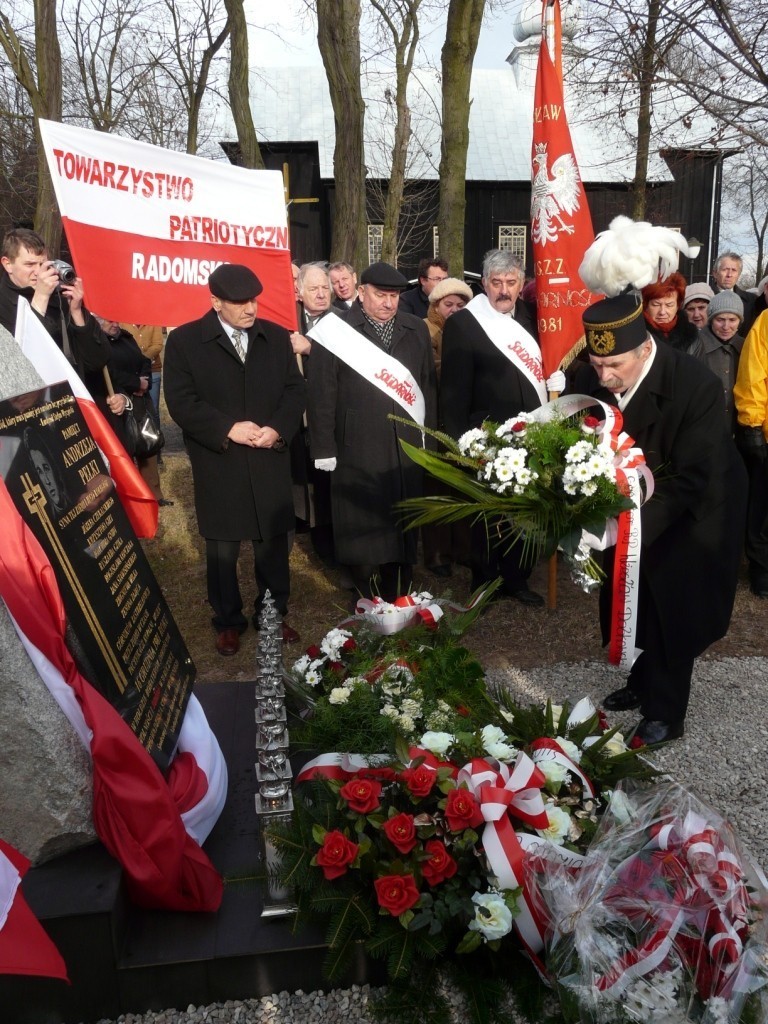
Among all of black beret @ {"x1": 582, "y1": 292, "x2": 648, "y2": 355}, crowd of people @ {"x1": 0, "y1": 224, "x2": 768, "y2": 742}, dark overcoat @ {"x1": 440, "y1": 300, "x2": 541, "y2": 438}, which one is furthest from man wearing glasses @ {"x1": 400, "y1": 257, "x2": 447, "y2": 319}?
black beret @ {"x1": 582, "y1": 292, "x2": 648, "y2": 355}

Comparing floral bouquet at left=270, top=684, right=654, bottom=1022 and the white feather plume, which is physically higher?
the white feather plume

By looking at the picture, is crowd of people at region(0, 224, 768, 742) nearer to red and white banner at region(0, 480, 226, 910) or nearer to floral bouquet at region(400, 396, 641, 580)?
floral bouquet at region(400, 396, 641, 580)

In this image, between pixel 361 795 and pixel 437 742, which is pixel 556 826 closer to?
pixel 437 742

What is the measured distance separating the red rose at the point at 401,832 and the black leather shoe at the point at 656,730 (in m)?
1.80

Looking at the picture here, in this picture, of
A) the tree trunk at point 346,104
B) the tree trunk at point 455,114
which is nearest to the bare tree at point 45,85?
the tree trunk at point 346,104

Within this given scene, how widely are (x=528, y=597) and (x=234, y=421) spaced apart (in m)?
2.36

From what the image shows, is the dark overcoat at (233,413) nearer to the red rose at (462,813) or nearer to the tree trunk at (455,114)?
the red rose at (462,813)

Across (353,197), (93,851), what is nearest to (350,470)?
(93,851)

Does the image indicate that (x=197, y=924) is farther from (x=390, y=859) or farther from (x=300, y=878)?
Result: (x=390, y=859)

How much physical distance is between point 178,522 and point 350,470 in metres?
3.17

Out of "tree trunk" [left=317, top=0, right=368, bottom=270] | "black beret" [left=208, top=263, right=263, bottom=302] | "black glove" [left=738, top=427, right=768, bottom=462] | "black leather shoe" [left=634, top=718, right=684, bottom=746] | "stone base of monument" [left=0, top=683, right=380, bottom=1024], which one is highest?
"tree trunk" [left=317, top=0, right=368, bottom=270]

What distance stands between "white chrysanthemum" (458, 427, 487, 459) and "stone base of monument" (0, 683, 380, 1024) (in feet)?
5.60

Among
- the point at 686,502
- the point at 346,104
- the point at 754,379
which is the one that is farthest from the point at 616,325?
the point at 346,104

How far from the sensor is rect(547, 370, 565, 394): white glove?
204 inches
